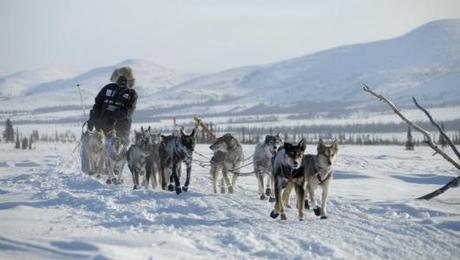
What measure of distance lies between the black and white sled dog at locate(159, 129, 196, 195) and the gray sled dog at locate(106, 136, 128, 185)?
184 cm

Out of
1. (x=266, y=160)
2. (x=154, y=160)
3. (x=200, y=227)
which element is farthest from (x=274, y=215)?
(x=154, y=160)

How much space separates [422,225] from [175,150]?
237 inches

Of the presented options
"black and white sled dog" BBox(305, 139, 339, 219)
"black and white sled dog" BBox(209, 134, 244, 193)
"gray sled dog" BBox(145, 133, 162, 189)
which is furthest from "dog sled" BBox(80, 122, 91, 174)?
"black and white sled dog" BBox(305, 139, 339, 219)

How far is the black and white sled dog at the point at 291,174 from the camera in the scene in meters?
10.2

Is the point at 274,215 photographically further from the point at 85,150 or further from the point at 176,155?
the point at 85,150

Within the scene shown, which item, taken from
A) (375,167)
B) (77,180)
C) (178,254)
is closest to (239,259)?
(178,254)

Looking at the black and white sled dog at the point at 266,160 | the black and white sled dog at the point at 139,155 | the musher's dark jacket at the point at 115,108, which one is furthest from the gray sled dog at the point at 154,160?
the black and white sled dog at the point at 266,160

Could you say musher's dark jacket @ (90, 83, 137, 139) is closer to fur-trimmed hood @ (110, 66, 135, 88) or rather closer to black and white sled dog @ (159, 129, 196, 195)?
fur-trimmed hood @ (110, 66, 135, 88)

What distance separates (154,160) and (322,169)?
5324mm

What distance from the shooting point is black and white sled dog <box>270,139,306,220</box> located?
33.6 ft

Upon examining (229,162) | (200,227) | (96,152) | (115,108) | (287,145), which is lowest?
(200,227)

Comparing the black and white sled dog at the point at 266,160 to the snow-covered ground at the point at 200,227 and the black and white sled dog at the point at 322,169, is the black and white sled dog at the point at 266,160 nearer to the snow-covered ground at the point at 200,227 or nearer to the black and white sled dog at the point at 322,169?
the snow-covered ground at the point at 200,227

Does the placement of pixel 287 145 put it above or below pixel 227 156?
above

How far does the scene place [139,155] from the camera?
578 inches
